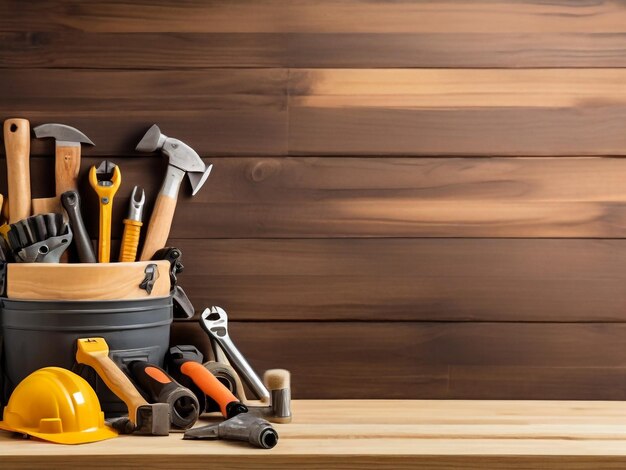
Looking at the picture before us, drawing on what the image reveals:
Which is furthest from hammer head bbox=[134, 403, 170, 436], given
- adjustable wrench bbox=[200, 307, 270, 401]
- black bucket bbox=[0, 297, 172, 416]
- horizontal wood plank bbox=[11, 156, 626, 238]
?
horizontal wood plank bbox=[11, 156, 626, 238]

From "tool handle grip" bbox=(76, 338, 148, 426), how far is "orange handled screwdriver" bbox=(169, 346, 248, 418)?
→ 100 mm

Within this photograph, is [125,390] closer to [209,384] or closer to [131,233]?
[209,384]

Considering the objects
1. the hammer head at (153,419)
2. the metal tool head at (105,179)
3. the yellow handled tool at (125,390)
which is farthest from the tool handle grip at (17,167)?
the hammer head at (153,419)

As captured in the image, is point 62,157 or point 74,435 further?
point 62,157

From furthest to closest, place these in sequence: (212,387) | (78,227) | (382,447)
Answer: (78,227) → (212,387) → (382,447)

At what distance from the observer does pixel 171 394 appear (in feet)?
3.43

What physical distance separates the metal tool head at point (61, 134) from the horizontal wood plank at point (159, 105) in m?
0.02

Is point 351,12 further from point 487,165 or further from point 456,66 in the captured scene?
point 487,165

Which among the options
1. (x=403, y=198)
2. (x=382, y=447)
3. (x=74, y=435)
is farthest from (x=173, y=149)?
(x=382, y=447)

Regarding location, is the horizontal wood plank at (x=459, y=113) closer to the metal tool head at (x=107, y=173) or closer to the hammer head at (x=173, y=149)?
the hammer head at (x=173, y=149)

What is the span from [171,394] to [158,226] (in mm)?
329

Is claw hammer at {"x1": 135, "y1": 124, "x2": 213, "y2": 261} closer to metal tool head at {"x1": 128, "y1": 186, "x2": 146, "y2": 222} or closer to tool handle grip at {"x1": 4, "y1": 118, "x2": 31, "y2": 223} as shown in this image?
metal tool head at {"x1": 128, "y1": 186, "x2": 146, "y2": 222}

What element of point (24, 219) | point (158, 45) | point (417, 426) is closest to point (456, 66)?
point (158, 45)

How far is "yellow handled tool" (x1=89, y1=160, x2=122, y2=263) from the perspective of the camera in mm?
1258
